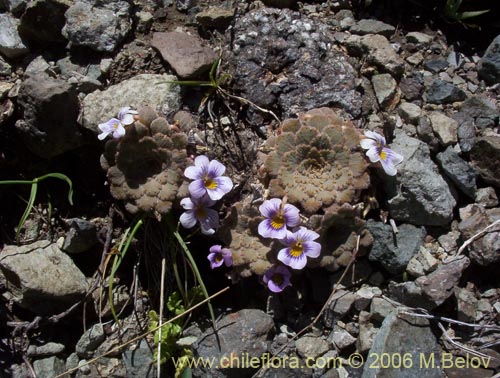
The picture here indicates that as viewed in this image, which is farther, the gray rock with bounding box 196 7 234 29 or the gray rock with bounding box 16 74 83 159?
the gray rock with bounding box 196 7 234 29

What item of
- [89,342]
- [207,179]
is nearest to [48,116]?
[207,179]

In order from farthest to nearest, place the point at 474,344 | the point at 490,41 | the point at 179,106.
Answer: the point at 490,41 → the point at 179,106 → the point at 474,344

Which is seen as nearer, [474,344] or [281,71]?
[474,344]

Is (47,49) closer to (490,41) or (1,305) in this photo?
(1,305)

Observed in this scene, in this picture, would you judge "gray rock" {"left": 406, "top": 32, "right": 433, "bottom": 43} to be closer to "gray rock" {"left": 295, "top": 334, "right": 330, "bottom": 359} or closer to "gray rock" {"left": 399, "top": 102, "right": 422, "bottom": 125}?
Answer: "gray rock" {"left": 399, "top": 102, "right": 422, "bottom": 125}

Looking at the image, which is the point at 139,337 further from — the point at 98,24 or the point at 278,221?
the point at 98,24

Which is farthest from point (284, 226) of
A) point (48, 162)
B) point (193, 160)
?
point (48, 162)

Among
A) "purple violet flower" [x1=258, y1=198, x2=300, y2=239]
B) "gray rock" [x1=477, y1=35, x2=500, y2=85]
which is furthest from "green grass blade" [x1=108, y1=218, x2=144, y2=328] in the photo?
"gray rock" [x1=477, y1=35, x2=500, y2=85]

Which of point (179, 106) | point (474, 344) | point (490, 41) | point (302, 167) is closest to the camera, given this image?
point (474, 344)
